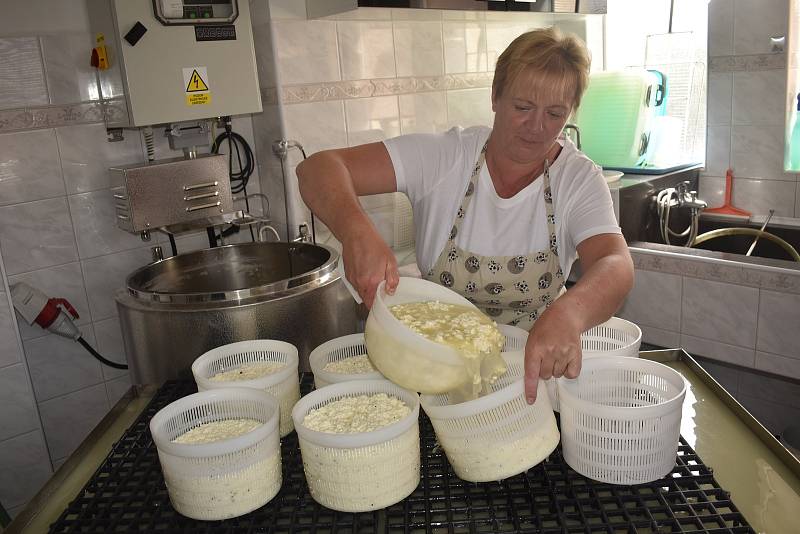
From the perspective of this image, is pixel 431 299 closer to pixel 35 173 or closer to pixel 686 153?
pixel 35 173

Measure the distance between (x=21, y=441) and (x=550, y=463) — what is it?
1.88 m

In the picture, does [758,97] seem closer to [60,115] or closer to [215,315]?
[215,315]

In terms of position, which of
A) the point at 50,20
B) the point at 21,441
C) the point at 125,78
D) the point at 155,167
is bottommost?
the point at 21,441

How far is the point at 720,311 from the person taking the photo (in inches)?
100

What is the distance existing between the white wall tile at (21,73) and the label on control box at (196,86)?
51 centimetres

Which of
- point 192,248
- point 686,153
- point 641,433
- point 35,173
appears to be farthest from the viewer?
point 686,153

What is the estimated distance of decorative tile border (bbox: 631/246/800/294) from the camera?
2354mm

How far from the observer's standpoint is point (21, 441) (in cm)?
218

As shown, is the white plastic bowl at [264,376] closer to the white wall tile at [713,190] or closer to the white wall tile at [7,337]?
the white wall tile at [7,337]

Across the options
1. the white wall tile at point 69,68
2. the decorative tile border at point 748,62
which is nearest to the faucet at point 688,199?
the decorative tile border at point 748,62

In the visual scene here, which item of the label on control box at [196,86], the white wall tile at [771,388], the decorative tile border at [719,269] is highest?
the label on control box at [196,86]

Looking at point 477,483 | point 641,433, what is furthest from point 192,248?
point 641,433

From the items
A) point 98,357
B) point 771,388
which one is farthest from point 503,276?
point 98,357

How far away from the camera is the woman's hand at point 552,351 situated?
1019 millimetres
